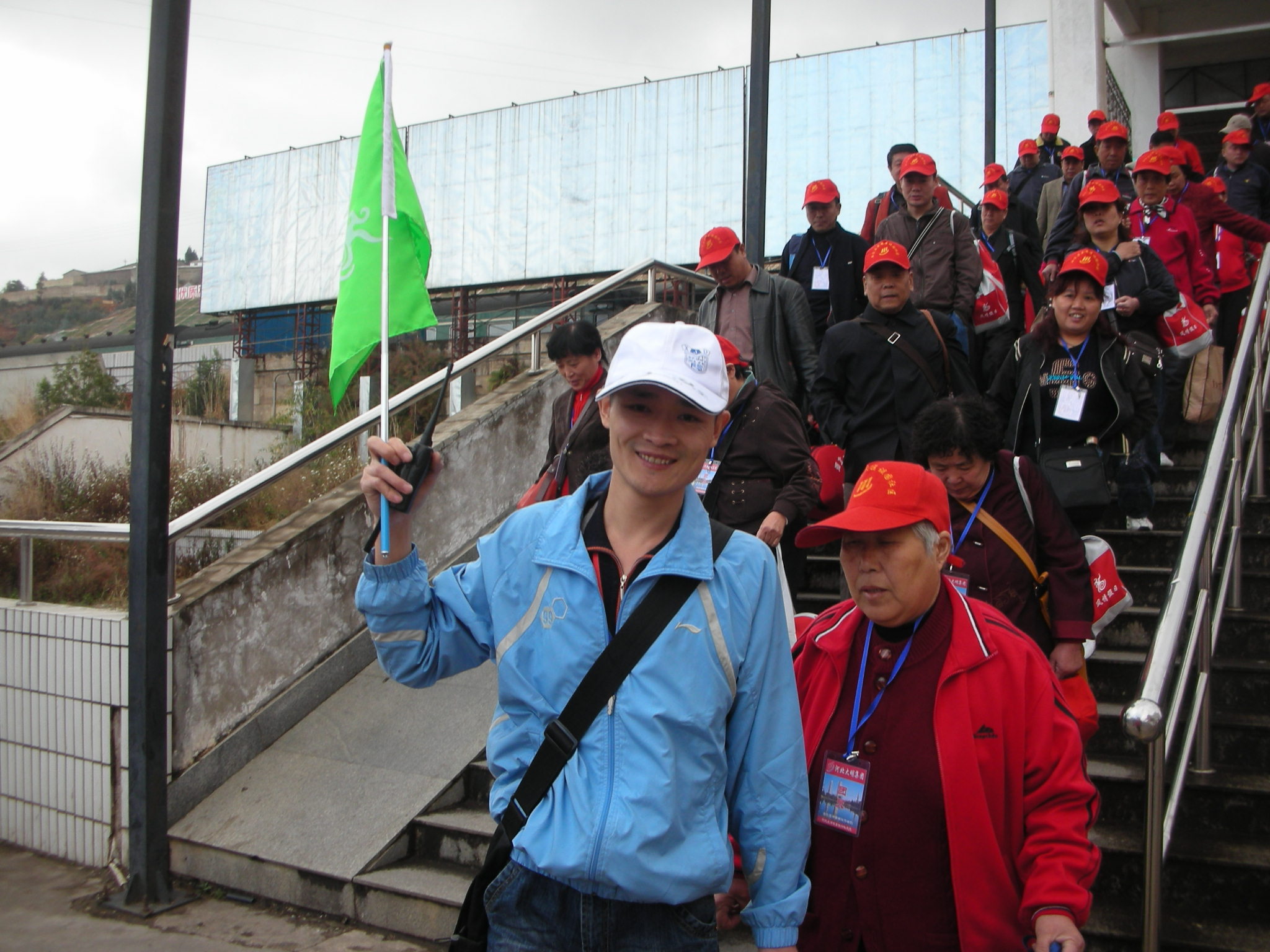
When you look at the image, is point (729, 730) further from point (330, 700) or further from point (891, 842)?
point (330, 700)

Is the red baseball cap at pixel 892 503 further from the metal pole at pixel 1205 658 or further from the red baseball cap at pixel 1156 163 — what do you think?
the red baseball cap at pixel 1156 163

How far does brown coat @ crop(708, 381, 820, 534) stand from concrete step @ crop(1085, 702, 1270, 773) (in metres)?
1.59

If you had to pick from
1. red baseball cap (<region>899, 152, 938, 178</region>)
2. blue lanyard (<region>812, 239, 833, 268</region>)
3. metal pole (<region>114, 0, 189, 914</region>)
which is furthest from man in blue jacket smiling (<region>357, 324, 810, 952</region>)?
blue lanyard (<region>812, 239, 833, 268</region>)

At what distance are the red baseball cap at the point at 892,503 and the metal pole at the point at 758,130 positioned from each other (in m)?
6.39

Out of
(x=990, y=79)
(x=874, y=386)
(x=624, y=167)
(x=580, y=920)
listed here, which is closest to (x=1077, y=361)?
(x=874, y=386)

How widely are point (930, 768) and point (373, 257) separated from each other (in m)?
1.89

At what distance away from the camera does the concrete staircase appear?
11.8 feet

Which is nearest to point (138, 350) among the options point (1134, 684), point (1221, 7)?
point (1134, 684)

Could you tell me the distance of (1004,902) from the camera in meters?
2.28

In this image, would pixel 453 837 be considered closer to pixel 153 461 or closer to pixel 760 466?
pixel 760 466

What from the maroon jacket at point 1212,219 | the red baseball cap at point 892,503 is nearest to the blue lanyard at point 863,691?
the red baseball cap at point 892,503

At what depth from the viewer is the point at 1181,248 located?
289 inches

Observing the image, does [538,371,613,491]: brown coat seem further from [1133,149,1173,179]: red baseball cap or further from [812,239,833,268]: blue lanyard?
[1133,149,1173,179]: red baseball cap

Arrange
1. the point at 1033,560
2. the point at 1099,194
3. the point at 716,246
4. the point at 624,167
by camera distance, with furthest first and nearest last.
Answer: the point at 624,167, the point at 716,246, the point at 1099,194, the point at 1033,560
